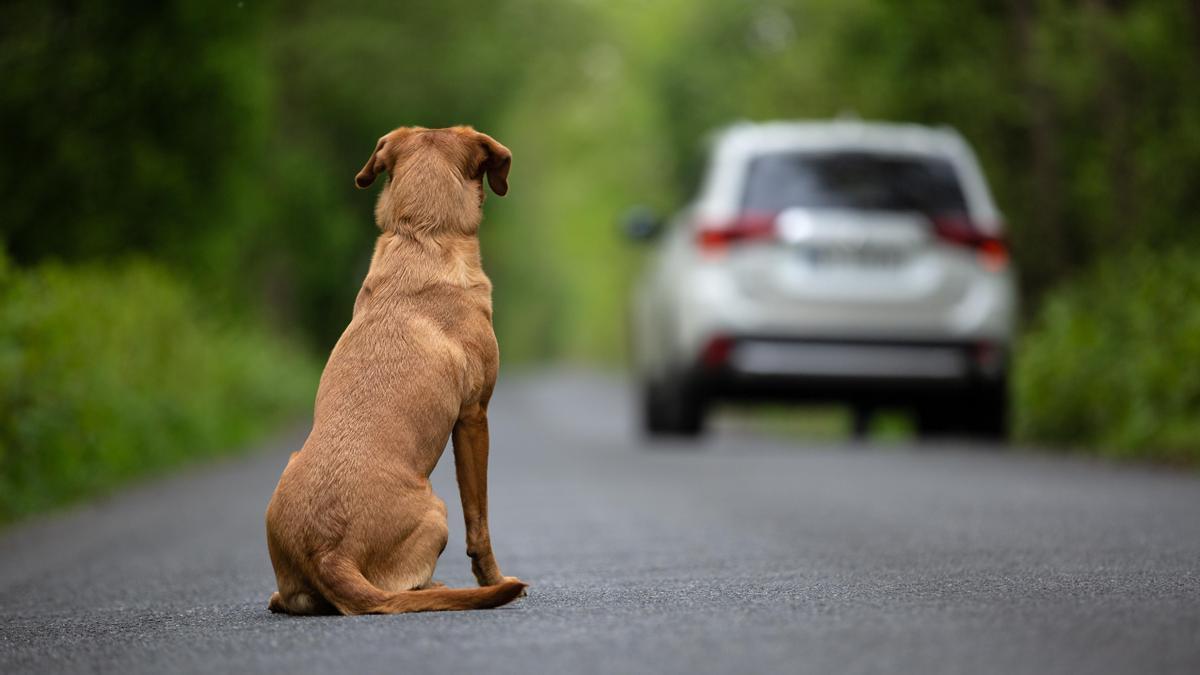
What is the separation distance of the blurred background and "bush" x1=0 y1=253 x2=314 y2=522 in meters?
0.03

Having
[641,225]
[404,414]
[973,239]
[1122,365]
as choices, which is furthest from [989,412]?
[404,414]

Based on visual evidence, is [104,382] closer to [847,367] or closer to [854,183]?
[847,367]

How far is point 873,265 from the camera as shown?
12.4 metres

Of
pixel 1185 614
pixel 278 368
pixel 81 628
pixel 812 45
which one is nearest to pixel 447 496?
pixel 81 628

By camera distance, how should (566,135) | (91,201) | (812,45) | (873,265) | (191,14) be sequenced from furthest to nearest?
(566,135) < (812,45) < (191,14) < (91,201) < (873,265)

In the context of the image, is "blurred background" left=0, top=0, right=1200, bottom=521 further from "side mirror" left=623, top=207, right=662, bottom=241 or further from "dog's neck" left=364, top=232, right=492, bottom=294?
"dog's neck" left=364, top=232, right=492, bottom=294

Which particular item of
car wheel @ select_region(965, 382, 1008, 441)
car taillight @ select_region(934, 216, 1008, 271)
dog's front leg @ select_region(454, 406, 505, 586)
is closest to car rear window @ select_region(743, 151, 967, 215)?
car taillight @ select_region(934, 216, 1008, 271)

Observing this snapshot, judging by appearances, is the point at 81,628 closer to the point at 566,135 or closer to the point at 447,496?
the point at 447,496

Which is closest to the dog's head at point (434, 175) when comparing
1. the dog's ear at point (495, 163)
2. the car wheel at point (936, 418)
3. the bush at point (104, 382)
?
the dog's ear at point (495, 163)

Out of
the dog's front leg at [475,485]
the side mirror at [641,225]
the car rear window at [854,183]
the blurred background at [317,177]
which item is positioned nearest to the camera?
the dog's front leg at [475,485]

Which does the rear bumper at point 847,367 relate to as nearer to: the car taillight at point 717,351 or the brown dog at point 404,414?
the car taillight at point 717,351

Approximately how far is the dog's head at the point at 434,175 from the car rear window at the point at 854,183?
6.53 meters

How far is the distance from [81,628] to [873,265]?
7805 millimetres

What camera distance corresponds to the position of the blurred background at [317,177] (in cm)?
1209
